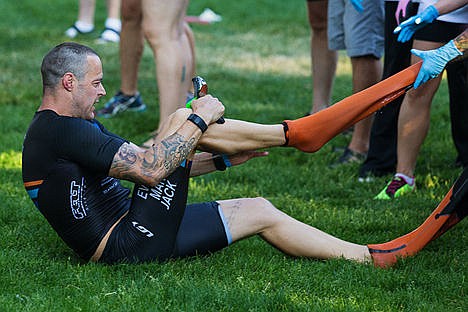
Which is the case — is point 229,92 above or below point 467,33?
below

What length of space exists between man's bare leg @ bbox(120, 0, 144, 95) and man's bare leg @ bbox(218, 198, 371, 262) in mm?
3567

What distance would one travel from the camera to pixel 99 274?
3.86m

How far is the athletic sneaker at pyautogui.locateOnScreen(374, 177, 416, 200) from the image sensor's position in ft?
17.9

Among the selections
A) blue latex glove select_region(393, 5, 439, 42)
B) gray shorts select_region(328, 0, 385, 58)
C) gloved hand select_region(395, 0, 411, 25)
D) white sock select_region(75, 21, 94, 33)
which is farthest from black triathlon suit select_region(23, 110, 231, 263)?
white sock select_region(75, 21, 94, 33)

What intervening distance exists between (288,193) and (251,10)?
9.23 m

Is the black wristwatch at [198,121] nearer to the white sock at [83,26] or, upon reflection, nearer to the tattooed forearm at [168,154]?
the tattooed forearm at [168,154]

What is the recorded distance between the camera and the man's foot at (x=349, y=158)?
20.6ft

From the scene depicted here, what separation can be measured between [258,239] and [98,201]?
1002mm

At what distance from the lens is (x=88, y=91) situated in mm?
3934

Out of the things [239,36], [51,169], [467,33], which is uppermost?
[467,33]

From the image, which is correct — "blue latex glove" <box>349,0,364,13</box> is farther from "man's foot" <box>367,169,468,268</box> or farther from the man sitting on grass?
"man's foot" <box>367,169,468,268</box>

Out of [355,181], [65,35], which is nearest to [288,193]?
[355,181]

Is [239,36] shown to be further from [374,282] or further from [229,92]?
[374,282]

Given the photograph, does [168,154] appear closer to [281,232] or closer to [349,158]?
[281,232]
